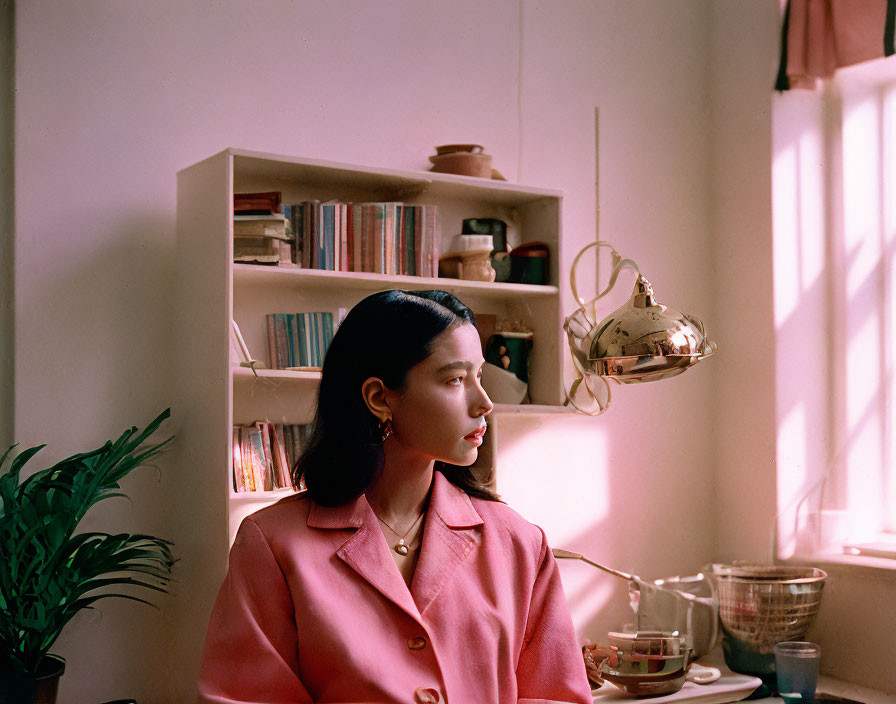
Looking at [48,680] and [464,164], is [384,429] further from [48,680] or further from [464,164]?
[464,164]

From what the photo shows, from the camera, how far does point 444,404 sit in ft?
5.79

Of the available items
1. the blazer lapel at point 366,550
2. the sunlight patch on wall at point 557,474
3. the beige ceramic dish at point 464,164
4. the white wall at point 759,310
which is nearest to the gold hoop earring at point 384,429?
the blazer lapel at point 366,550

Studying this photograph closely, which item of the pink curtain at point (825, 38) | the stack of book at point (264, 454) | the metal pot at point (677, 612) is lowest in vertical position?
the metal pot at point (677, 612)

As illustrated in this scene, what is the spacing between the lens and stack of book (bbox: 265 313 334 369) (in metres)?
2.88

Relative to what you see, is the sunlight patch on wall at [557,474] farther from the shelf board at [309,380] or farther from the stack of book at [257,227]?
the stack of book at [257,227]

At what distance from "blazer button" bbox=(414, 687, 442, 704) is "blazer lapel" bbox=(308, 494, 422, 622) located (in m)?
0.11

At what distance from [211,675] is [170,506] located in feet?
4.12

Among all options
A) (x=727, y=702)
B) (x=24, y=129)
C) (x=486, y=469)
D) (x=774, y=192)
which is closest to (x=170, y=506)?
(x=486, y=469)

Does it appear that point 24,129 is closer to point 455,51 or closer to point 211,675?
point 455,51

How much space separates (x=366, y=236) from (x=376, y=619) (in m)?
1.43

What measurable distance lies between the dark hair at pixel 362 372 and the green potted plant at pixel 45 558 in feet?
2.91

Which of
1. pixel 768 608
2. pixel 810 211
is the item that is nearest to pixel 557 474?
pixel 768 608

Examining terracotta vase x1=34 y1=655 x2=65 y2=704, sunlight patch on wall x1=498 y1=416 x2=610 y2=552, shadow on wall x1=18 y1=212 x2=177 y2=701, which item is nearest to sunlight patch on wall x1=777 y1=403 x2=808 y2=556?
sunlight patch on wall x1=498 y1=416 x2=610 y2=552

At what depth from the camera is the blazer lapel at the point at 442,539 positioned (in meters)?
1.74
